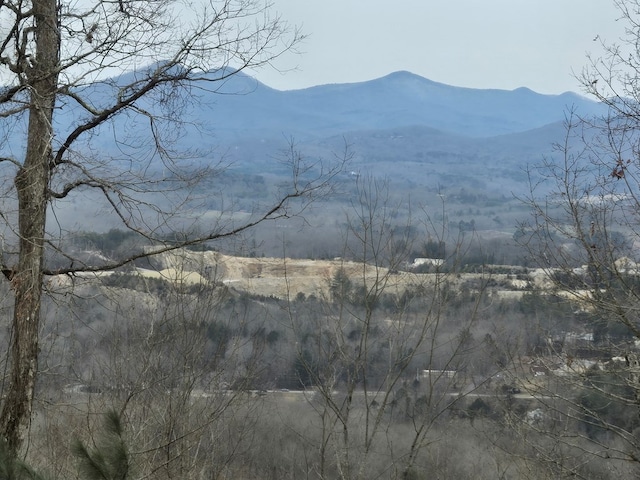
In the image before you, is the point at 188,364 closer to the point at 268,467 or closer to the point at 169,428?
the point at 169,428

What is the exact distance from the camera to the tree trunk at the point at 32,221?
6.90 metres

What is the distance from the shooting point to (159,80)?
7.74 m

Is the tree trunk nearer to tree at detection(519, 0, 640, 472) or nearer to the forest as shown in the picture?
the forest

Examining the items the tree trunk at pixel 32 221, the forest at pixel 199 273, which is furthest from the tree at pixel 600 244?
the tree trunk at pixel 32 221

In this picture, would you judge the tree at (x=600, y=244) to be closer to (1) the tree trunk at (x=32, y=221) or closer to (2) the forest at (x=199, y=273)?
(2) the forest at (x=199, y=273)

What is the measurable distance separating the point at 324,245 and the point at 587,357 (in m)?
23.3

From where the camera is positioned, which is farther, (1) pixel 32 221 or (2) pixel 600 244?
(2) pixel 600 244

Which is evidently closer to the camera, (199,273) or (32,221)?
(32,221)

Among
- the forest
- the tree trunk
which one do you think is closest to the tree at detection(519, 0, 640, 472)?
the forest

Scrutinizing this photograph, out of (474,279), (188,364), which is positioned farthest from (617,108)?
(474,279)

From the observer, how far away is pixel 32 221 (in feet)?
23.6

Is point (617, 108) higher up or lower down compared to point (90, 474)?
higher up

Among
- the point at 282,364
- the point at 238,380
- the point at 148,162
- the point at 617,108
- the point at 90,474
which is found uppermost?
the point at 617,108

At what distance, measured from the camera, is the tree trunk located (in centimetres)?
690
